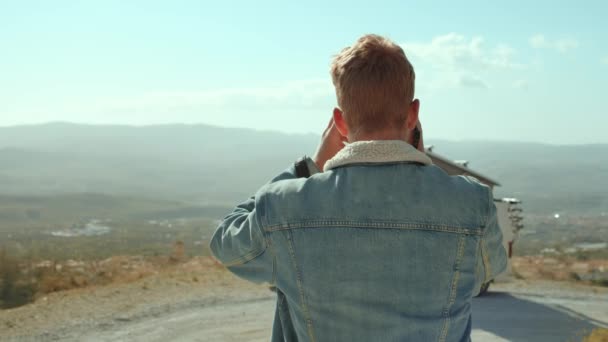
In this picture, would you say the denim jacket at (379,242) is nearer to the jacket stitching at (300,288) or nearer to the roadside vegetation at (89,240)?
the jacket stitching at (300,288)

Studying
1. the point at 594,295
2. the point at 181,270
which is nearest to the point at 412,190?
the point at 594,295

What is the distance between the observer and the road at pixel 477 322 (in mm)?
8992

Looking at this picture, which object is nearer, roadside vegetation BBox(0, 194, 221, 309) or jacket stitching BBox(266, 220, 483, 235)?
jacket stitching BBox(266, 220, 483, 235)

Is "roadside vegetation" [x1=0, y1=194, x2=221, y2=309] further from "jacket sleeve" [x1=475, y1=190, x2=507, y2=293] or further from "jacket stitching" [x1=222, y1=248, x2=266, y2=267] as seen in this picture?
"jacket sleeve" [x1=475, y1=190, x2=507, y2=293]

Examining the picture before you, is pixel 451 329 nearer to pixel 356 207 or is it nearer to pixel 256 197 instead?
pixel 356 207

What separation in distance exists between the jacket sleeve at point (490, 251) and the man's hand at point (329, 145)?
502mm

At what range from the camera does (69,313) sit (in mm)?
10227

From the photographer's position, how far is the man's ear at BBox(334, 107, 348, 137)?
193 centimetres

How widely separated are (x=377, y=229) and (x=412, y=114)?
14.7 inches

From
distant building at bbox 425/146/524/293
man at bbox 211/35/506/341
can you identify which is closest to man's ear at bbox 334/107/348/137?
man at bbox 211/35/506/341

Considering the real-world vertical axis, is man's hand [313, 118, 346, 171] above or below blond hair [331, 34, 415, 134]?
below

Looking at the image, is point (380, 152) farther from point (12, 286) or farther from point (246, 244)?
point (12, 286)

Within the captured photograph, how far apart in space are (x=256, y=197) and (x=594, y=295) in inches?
484

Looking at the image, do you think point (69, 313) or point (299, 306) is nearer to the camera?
point (299, 306)
